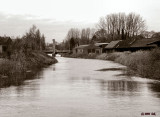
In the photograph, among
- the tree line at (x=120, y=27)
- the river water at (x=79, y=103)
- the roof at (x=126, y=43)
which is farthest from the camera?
the tree line at (x=120, y=27)

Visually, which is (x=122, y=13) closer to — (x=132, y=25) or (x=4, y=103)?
Answer: (x=132, y=25)

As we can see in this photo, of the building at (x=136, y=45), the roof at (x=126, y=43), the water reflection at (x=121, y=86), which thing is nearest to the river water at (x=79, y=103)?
the water reflection at (x=121, y=86)

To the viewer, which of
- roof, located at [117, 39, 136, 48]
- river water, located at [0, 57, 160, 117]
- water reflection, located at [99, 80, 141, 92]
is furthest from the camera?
roof, located at [117, 39, 136, 48]

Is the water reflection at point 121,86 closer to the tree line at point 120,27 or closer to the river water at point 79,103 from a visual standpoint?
the river water at point 79,103

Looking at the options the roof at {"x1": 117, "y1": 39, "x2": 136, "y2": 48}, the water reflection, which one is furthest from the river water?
the roof at {"x1": 117, "y1": 39, "x2": 136, "y2": 48}

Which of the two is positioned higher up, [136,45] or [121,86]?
[136,45]

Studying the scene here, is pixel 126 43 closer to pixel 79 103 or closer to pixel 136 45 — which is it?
pixel 136 45

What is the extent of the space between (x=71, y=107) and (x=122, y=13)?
109720 millimetres

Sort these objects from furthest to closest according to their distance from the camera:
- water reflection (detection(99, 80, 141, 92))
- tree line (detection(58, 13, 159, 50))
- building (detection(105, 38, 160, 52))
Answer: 1. tree line (detection(58, 13, 159, 50))
2. building (detection(105, 38, 160, 52))
3. water reflection (detection(99, 80, 141, 92))

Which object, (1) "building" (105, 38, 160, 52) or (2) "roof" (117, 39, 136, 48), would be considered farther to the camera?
(2) "roof" (117, 39, 136, 48)

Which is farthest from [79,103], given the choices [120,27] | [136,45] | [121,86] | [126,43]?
[120,27]

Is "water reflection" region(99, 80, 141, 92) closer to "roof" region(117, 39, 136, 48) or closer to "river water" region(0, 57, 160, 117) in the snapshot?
"river water" region(0, 57, 160, 117)

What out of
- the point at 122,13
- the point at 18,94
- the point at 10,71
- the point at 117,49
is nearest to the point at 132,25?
the point at 122,13

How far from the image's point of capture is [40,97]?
15.9m
